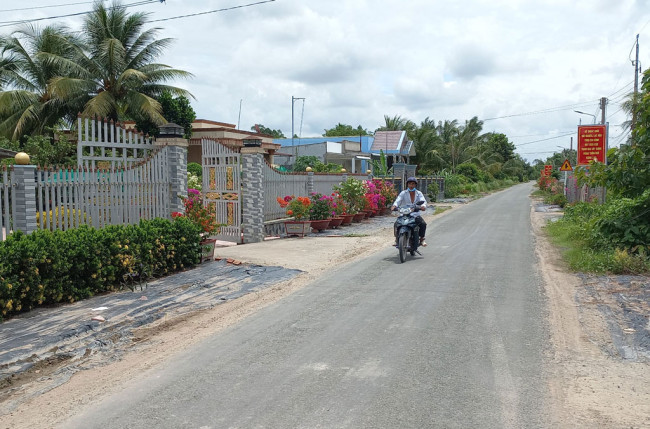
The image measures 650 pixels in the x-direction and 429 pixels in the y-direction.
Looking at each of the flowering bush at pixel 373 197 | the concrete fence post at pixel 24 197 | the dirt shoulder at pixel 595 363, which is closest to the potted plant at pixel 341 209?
the flowering bush at pixel 373 197

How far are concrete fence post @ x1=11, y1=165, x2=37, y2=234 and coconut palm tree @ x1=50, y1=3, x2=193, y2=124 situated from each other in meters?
16.9

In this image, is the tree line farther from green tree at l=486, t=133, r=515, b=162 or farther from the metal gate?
green tree at l=486, t=133, r=515, b=162

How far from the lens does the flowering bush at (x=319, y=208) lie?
17.2 m

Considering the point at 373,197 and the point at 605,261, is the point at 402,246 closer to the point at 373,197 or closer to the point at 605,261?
the point at 605,261

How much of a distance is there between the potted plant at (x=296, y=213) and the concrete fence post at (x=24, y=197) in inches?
332

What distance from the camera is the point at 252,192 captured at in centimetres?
1391

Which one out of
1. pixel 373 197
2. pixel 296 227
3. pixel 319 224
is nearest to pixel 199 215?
pixel 296 227

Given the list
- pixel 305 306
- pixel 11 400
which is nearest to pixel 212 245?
pixel 305 306

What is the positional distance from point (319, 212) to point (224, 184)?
4028 mm

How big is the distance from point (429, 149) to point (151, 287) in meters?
47.1

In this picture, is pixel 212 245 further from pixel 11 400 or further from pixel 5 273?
pixel 11 400

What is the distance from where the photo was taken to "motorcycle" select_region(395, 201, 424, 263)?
1093cm

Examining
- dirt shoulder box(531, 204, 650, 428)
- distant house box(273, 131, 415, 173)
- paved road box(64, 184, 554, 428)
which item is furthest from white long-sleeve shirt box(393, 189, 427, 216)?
distant house box(273, 131, 415, 173)

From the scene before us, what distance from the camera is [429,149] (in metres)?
53.1
